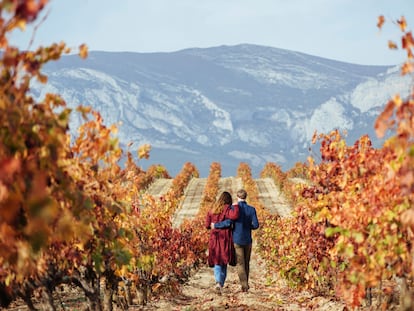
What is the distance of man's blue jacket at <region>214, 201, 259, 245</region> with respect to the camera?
12.0 meters

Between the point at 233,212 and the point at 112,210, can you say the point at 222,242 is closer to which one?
the point at 233,212

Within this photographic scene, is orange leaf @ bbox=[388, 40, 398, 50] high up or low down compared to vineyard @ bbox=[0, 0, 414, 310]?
up

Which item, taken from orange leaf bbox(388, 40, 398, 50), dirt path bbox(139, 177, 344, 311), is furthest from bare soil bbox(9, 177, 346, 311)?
orange leaf bbox(388, 40, 398, 50)

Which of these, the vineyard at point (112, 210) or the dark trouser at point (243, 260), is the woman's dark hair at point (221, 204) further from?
the vineyard at point (112, 210)

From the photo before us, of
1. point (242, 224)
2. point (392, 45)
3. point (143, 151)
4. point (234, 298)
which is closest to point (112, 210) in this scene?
point (143, 151)

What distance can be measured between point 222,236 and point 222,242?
0.12 metres

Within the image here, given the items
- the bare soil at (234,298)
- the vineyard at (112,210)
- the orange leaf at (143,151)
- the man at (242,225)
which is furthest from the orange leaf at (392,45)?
the man at (242,225)

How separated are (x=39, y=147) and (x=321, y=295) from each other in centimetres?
922

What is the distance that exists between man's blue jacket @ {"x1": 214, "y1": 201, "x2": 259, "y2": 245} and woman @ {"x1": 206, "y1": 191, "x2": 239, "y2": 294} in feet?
0.28

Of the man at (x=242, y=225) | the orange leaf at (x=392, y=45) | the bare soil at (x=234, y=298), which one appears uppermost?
the orange leaf at (x=392, y=45)

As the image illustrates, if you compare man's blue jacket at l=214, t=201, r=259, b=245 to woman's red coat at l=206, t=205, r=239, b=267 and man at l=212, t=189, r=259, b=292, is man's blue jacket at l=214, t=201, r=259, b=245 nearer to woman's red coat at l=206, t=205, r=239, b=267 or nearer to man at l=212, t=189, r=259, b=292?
man at l=212, t=189, r=259, b=292

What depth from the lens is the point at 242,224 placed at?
12.0 m

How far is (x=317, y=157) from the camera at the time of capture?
9.65m

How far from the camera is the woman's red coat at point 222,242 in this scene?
12078 millimetres
